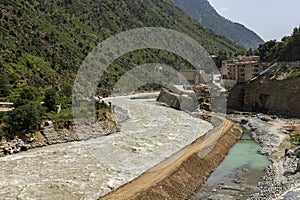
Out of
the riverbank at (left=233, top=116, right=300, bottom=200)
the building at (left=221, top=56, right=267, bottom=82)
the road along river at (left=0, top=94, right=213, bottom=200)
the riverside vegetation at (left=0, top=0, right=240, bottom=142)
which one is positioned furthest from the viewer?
the building at (left=221, top=56, right=267, bottom=82)

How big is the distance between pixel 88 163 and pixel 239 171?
12.0 m

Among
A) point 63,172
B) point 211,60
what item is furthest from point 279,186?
point 211,60

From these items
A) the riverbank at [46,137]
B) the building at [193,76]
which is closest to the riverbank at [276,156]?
the riverbank at [46,137]

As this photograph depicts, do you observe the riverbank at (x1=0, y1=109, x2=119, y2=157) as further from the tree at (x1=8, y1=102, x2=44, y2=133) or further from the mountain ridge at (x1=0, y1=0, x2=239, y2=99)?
the mountain ridge at (x1=0, y1=0, x2=239, y2=99)

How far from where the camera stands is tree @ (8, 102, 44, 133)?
93.7ft

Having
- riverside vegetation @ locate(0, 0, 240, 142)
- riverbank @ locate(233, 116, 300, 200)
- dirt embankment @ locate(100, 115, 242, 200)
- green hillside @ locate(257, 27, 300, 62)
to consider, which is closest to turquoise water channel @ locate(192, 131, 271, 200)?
dirt embankment @ locate(100, 115, 242, 200)

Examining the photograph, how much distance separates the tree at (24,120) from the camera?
28.6m

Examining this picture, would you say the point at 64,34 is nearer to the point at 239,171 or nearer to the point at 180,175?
the point at 239,171

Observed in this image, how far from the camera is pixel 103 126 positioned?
119 ft

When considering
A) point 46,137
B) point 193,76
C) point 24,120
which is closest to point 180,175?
point 46,137

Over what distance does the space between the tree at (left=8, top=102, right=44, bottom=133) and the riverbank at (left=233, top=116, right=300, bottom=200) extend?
61.5 ft

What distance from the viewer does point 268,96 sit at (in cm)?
5909

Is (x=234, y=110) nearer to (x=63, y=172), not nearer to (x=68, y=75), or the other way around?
(x=68, y=75)

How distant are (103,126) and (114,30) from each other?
3596 inches
